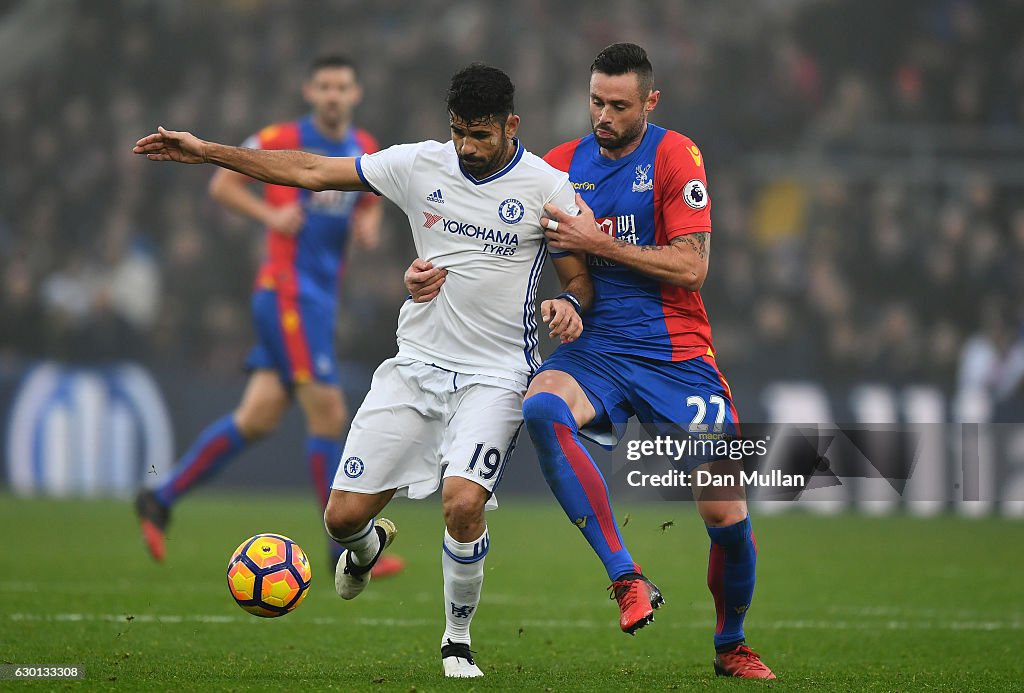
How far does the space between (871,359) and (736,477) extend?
9818mm

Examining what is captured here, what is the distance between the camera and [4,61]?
18375 mm

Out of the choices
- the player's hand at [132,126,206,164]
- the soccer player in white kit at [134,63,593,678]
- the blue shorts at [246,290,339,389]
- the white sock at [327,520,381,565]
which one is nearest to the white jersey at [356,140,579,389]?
the soccer player in white kit at [134,63,593,678]

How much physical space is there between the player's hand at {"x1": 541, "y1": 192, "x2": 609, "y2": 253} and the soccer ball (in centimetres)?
167

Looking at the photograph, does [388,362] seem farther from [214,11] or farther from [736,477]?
[214,11]

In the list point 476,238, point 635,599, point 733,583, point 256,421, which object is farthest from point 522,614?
point 476,238

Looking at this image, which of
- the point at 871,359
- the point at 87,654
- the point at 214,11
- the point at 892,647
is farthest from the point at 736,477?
the point at 214,11

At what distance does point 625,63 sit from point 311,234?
145 inches

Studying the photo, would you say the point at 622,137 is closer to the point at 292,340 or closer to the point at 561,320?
the point at 561,320

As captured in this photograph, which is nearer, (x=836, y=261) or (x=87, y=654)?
(x=87, y=654)

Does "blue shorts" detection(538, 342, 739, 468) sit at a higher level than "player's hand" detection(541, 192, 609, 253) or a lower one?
lower

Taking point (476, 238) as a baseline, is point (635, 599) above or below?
below

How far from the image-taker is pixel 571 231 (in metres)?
5.34

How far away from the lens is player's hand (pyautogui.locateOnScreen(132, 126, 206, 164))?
5336 millimetres

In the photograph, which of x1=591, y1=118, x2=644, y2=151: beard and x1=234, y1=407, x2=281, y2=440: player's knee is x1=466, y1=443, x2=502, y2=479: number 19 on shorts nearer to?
x1=591, y1=118, x2=644, y2=151: beard
